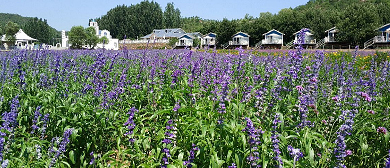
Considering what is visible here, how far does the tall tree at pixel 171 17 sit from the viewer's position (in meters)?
128

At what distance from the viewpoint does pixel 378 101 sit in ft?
15.4

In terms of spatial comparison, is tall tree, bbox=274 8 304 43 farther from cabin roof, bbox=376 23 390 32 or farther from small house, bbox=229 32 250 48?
cabin roof, bbox=376 23 390 32

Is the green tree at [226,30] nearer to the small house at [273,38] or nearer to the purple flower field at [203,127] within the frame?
the small house at [273,38]

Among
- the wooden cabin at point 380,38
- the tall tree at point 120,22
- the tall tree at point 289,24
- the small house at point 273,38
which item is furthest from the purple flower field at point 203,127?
the tall tree at point 120,22

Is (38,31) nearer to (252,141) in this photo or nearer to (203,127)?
(203,127)

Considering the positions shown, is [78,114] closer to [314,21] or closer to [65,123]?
[65,123]

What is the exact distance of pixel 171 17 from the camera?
423 feet

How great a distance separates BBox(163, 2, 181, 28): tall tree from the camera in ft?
419

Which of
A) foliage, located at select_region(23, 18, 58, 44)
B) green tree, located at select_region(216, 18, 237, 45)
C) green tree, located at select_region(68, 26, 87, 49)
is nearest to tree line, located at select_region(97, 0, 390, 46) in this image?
green tree, located at select_region(216, 18, 237, 45)

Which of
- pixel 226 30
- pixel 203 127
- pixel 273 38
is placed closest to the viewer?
pixel 203 127

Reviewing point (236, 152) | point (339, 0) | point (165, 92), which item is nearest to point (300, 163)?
point (236, 152)

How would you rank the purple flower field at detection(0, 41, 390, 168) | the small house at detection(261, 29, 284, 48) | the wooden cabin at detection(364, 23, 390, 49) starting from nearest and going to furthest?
the purple flower field at detection(0, 41, 390, 168)
the wooden cabin at detection(364, 23, 390, 49)
the small house at detection(261, 29, 284, 48)

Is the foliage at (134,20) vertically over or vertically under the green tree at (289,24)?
over

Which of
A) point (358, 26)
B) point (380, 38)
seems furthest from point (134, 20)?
point (380, 38)
